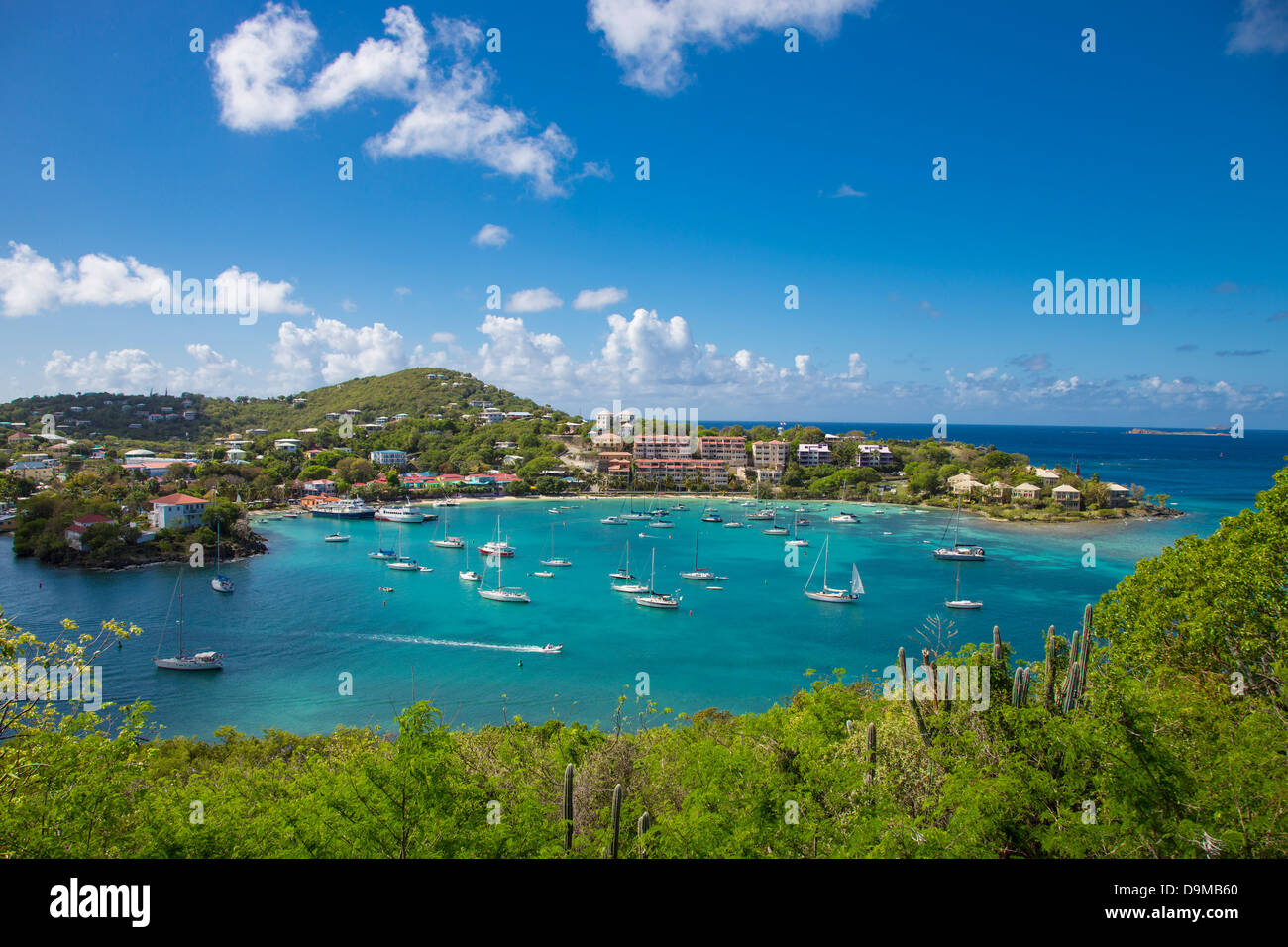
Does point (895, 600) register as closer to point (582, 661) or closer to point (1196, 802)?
point (582, 661)

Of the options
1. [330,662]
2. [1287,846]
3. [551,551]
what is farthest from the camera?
[551,551]

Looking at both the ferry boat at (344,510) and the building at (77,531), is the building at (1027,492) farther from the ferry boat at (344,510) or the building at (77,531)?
the building at (77,531)

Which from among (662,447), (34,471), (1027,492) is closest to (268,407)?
(34,471)

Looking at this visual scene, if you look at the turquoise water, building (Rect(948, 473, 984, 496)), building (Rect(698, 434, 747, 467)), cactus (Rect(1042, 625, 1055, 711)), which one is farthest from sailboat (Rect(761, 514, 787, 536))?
cactus (Rect(1042, 625, 1055, 711))

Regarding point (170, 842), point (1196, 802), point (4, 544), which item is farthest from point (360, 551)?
point (1196, 802)
